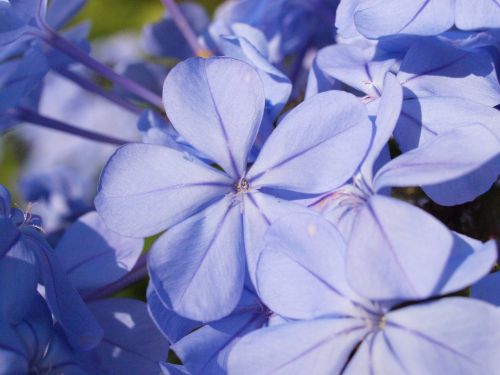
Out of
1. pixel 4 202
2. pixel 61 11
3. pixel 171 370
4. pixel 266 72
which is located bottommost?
pixel 171 370

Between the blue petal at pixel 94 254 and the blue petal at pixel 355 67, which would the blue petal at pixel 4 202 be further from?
the blue petal at pixel 355 67

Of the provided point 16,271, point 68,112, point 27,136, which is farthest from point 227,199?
point 27,136

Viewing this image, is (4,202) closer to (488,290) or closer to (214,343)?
(214,343)

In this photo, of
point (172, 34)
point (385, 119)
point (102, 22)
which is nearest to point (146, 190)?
point (385, 119)

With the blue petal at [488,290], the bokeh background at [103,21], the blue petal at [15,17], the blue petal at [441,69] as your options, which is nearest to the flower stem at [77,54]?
the blue petal at [15,17]

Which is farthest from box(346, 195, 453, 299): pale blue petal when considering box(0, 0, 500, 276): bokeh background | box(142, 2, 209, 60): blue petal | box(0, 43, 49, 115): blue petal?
box(0, 0, 500, 276): bokeh background

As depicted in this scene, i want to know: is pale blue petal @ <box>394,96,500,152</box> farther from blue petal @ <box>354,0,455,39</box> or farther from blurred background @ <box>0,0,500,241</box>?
blurred background @ <box>0,0,500,241</box>

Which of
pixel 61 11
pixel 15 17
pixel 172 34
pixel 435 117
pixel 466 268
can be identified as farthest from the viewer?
pixel 172 34
